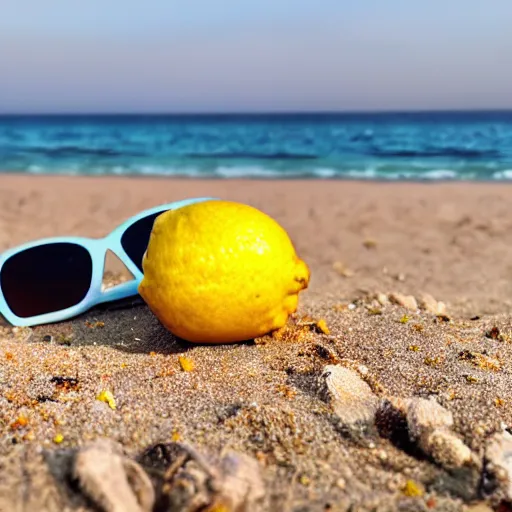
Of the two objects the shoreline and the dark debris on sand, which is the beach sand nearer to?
the dark debris on sand

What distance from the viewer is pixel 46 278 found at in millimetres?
3330

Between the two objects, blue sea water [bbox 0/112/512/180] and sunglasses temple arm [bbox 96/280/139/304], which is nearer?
sunglasses temple arm [bbox 96/280/139/304]

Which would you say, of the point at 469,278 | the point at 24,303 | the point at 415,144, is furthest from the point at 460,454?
the point at 415,144

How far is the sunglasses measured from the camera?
325 centimetres

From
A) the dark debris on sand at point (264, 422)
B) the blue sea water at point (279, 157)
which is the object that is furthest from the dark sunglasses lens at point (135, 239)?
the blue sea water at point (279, 157)

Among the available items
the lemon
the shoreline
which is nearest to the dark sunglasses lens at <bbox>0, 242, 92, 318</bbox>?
the lemon

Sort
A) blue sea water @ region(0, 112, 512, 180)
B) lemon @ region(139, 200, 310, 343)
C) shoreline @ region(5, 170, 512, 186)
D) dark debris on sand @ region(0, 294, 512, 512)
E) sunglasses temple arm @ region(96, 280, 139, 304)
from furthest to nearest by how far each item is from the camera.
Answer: blue sea water @ region(0, 112, 512, 180) < shoreline @ region(5, 170, 512, 186) < sunglasses temple arm @ region(96, 280, 139, 304) < lemon @ region(139, 200, 310, 343) < dark debris on sand @ region(0, 294, 512, 512)

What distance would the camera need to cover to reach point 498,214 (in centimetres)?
729

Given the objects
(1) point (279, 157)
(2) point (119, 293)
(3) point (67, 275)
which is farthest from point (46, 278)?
(1) point (279, 157)

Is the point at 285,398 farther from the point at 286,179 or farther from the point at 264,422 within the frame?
the point at 286,179

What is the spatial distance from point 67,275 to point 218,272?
1431 millimetres

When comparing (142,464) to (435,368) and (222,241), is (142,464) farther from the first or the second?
(435,368)

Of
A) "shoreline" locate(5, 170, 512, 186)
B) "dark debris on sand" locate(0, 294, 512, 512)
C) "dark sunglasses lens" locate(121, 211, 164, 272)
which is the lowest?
"shoreline" locate(5, 170, 512, 186)

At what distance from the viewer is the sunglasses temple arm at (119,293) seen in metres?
3.25
